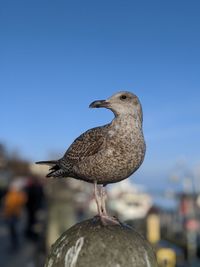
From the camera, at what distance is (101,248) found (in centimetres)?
347

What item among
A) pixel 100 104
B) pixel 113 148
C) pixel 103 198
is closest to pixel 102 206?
pixel 103 198

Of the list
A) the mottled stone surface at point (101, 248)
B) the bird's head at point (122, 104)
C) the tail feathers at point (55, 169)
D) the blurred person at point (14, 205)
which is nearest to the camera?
the mottled stone surface at point (101, 248)

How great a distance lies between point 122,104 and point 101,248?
1.16 metres

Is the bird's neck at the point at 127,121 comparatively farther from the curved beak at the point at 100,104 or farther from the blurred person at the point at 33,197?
the blurred person at the point at 33,197

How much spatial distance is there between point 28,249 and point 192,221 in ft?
22.6

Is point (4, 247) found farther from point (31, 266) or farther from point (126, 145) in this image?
point (126, 145)

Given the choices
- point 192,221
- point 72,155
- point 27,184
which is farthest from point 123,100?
point 192,221

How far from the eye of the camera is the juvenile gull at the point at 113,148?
3.74m

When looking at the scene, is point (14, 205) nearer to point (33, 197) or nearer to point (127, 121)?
point (33, 197)

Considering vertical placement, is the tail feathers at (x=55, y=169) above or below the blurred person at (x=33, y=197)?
above

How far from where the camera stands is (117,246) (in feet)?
11.4

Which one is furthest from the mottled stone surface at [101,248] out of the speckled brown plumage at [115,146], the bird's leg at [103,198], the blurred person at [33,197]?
the blurred person at [33,197]

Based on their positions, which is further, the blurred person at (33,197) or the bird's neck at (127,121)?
the blurred person at (33,197)

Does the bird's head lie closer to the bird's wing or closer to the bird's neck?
the bird's neck
